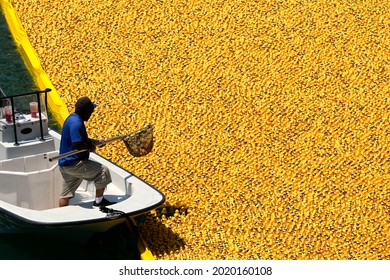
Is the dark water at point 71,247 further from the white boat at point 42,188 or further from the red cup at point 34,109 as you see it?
the red cup at point 34,109

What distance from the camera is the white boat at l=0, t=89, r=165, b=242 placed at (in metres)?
7.93

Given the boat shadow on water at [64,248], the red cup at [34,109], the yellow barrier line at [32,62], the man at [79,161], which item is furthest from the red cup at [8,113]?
the yellow barrier line at [32,62]

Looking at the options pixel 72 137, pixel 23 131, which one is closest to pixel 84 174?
pixel 72 137

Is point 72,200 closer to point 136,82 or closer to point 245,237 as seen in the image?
point 245,237

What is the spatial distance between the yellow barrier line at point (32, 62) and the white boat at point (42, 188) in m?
1.77

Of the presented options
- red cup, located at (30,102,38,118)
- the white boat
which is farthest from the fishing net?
red cup, located at (30,102,38,118)

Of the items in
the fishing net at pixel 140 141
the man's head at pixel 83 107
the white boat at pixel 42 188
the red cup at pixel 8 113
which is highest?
the man's head at pixel 83 107

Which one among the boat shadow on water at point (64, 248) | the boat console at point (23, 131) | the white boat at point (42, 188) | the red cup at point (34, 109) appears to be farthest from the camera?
the red cup at point (34, 109)

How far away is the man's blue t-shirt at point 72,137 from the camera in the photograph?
26.1 ft

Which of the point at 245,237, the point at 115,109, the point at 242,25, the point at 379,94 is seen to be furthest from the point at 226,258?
the point at 242,25

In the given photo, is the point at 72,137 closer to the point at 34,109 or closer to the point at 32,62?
the point at 34,109

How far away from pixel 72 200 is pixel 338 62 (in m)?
4.73

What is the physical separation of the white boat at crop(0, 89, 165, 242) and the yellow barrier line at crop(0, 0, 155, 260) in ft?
5.81

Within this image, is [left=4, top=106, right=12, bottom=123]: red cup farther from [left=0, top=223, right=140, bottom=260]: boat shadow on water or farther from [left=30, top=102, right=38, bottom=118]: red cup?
[left=0, top=223, right=140, bottom=260]: boat shadow on water
